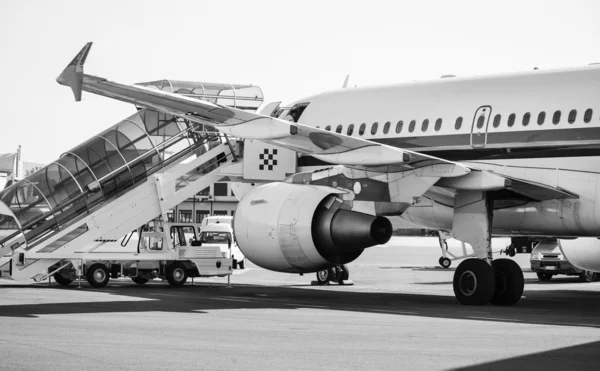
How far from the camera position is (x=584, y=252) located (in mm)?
25844

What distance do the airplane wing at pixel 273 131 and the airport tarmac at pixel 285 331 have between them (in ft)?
9.03

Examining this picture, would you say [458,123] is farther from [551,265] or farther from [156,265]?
[551,265]

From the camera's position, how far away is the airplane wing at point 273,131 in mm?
17484

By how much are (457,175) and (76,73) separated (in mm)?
7114

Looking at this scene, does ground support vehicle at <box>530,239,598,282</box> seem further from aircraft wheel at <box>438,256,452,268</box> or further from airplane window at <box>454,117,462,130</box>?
airplane window at <box>454,117,462,130</box>

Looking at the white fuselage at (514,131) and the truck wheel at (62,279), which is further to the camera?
the truck wheel at (62,279)

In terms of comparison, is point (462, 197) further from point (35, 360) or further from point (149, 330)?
point (35, 360)

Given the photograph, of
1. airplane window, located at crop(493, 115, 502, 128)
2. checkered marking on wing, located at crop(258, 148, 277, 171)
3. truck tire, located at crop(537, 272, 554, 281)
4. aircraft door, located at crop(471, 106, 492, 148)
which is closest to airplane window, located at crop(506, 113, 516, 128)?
airplane window, located at crop(493, 115, 502, 128)

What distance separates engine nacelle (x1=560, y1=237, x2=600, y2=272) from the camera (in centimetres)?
2564

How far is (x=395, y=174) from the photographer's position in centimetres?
1944

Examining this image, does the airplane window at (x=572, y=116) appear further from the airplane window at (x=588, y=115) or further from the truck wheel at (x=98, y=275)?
the truck wheel at (x=98, y=275)

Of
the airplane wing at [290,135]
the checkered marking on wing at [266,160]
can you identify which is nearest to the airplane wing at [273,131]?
the airplane wing at [290,135]

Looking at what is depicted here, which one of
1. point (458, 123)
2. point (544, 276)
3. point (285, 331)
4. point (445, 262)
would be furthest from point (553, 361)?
point (445, 262)

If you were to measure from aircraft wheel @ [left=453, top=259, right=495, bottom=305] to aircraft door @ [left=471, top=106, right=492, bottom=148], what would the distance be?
2508 millimetres
